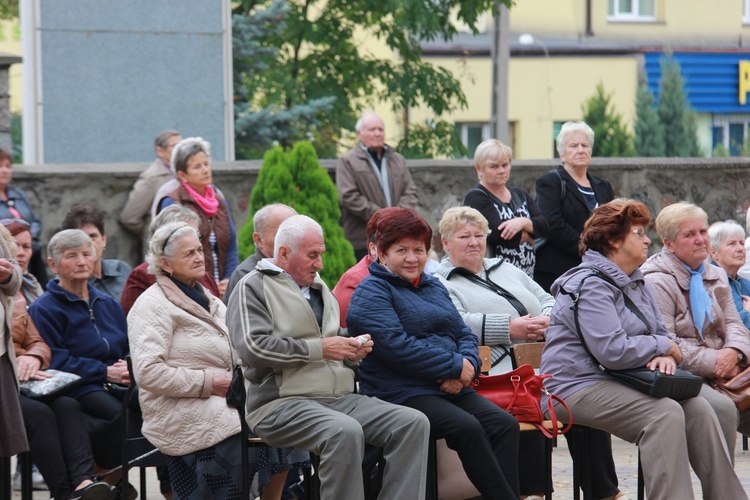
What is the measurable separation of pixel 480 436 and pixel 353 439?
24.2 inches

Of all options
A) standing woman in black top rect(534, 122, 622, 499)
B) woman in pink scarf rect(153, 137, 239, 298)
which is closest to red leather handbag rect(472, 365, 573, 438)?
standing woman in black top rect(534, 122, 622, 499)

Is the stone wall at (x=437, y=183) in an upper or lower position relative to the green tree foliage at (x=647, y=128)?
lower

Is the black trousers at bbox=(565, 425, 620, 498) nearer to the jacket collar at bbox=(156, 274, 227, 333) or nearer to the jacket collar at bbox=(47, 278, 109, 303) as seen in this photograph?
the jacket collar at bbox=(156, 274, 227, 333)

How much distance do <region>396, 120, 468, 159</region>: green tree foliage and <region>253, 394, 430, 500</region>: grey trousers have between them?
11.3m

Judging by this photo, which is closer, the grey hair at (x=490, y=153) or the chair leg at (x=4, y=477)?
the chair leg at (x=4, y=477)

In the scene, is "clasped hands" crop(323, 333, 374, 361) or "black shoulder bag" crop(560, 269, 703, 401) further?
"black shoulder bag" crop(560, 269, 703, 401)

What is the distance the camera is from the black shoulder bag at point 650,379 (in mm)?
6566

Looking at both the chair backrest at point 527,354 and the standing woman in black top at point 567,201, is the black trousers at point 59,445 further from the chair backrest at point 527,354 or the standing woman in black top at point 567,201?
the standing woman in black top at point 567,201

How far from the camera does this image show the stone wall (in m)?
10.3

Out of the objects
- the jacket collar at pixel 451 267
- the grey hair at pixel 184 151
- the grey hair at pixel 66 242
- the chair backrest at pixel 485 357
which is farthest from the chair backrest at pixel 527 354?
the grey hair at pixel 184 151

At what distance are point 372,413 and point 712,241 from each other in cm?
322

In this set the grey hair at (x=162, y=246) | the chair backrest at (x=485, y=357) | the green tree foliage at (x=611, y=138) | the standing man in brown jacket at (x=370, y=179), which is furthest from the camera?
the green tree foliage at (x=611, y=138)

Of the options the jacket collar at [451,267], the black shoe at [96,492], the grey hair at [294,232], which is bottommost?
the black shoe at [96,492]

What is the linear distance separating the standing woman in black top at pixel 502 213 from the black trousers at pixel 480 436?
2.47m
